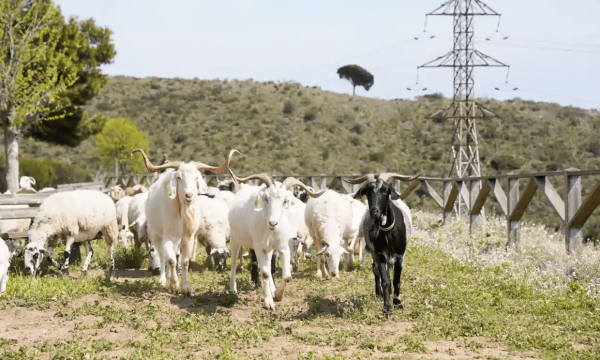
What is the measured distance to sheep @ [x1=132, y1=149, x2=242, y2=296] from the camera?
9875 mm

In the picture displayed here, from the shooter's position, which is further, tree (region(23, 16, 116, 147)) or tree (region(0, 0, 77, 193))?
tree (region(23, 16, 116, 147))

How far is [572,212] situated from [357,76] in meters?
78.8

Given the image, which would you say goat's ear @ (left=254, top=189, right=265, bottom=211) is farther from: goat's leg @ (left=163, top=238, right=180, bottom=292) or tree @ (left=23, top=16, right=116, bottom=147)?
tree @ (left=23, top=16, right=116, bottom=147)

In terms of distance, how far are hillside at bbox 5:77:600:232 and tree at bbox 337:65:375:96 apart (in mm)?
13027

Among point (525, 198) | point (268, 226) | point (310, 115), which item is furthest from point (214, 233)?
point (310, 115)

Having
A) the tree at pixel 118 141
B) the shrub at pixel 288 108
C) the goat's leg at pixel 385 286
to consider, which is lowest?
the goat's leg at pixel 385 286

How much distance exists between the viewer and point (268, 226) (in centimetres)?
951

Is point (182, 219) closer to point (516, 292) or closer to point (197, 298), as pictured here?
point (197, 298)

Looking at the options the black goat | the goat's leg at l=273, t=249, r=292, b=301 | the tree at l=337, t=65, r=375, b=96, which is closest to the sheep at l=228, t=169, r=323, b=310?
the goat's leg at l=273, t=249, r=292, b=301

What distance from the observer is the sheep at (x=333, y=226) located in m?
11.3

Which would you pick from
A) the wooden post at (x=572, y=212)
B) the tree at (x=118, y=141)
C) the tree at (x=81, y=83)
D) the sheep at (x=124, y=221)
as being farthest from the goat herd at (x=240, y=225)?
the tree at (x=118, y=141)

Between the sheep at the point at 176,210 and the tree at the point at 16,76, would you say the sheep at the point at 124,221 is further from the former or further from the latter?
the tree at the point at 16,76

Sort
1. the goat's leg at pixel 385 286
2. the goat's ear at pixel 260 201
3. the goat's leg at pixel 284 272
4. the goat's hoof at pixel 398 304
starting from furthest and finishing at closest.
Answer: the goat's leg at pixel 284 272 < the goat's ear at pixel 260 201 < the goat's hoof at pixel 398 304 < the goat's leg at pixel 385 286

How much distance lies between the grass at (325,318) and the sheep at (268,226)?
1.43 feet
